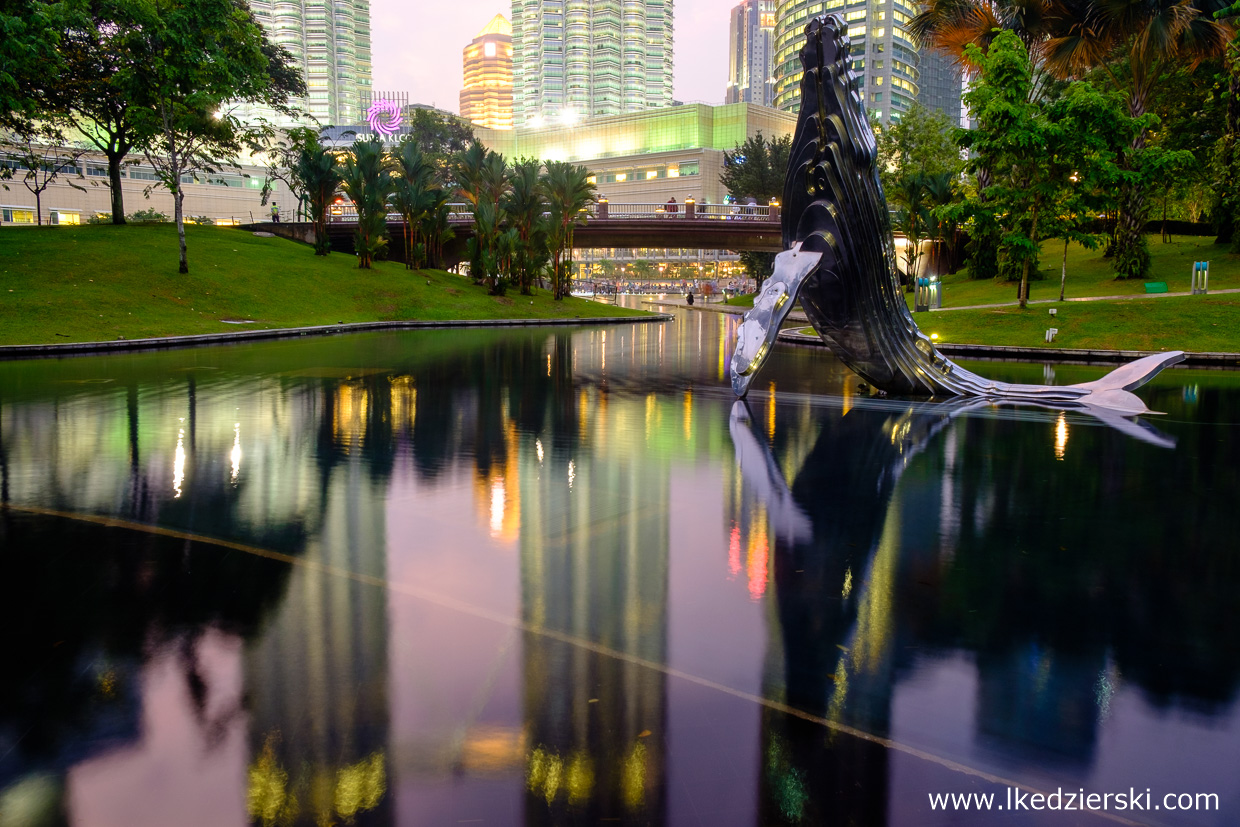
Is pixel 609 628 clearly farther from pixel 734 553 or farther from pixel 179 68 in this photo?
pixel 179 68

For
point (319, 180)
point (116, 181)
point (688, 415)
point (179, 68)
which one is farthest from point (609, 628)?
point (116, 181)

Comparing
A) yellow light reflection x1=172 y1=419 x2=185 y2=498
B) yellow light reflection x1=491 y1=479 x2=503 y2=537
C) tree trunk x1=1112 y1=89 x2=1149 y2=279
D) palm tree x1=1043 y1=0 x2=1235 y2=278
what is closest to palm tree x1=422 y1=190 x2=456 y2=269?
palm tree x1=1043 y1=0 x2=1235 y2=278

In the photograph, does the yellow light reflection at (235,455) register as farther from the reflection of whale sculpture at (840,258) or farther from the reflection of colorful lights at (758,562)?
the reflection of whale sculpture at (840,258)

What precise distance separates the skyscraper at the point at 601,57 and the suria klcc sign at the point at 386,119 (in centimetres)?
7227

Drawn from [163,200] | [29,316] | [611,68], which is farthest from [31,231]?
[611,68]

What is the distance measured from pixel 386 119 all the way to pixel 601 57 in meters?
89.9

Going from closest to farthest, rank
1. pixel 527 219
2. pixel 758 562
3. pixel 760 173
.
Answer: pixel 758 562 < pixel 527 219 < pixel 760 173

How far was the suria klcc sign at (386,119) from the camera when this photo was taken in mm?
113062

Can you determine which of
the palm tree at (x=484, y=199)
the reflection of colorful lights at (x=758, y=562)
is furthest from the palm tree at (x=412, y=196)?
the reflection of colorful lights at (x=758, y=562)

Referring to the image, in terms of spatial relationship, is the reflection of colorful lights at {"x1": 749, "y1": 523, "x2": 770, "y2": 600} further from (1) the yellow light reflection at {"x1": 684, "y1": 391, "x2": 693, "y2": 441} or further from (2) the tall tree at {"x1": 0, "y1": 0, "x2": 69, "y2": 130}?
(2) the tall tree at {"x1": 0, "y1": 0, "x2": 69, "y2": 130}

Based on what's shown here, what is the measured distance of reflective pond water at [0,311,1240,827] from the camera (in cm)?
339

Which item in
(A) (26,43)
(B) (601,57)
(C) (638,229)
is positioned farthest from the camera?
(B) (601,57)

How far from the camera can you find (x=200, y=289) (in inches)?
1227

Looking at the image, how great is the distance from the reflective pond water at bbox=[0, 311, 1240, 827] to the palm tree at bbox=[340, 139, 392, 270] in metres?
32.5
